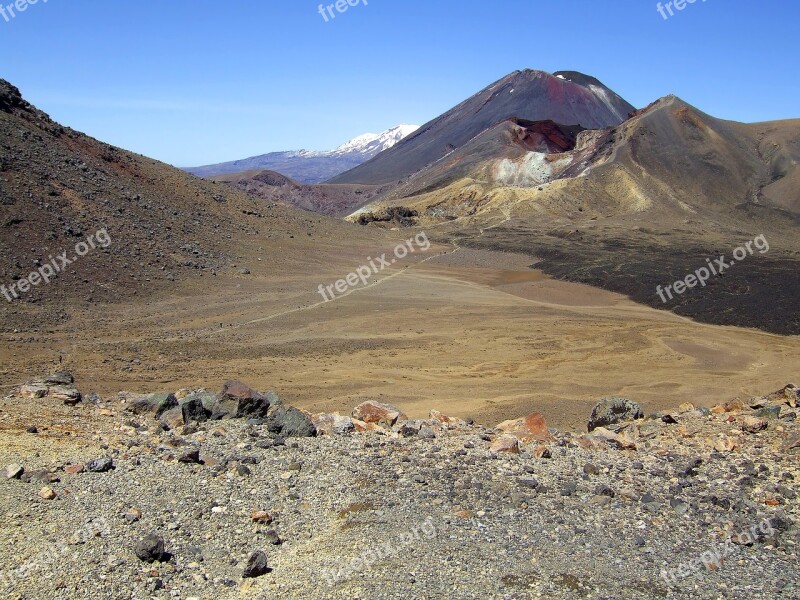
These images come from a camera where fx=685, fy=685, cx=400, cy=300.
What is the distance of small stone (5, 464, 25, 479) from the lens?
25.6 ft

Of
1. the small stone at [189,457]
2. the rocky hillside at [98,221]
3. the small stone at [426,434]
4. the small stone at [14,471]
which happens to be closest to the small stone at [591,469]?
the small stone at [426,434]

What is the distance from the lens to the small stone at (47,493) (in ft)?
24.6

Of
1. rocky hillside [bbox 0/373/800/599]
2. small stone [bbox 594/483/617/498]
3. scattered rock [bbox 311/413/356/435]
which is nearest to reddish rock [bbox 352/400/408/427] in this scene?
rocky hillside [bbox 0/373/800/599]

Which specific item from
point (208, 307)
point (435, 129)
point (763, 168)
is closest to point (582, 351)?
point (208, 307)

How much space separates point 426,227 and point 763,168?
1443 inches

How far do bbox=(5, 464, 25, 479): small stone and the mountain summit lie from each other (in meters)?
101

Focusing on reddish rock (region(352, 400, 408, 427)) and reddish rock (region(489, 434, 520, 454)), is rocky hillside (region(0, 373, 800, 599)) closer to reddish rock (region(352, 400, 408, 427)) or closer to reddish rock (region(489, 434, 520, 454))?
reddish rock (region(489, 434, 520, 454))

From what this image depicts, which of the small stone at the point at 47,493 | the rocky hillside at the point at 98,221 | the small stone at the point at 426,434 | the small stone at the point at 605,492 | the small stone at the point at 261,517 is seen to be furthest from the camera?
the rocky hillside at the point at 98,221

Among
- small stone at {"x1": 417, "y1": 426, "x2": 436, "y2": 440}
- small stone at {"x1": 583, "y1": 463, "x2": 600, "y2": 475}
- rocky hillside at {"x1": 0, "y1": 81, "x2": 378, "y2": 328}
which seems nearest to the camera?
small stone at {"x1": 583, "y1": 463, "x2": 600, "y2": 475}

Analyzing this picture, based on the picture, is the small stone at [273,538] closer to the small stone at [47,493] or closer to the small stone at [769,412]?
the small stone at [47,493]

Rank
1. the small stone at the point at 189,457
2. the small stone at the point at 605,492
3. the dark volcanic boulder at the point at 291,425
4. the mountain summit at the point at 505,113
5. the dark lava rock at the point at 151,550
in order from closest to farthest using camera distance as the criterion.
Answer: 1. the dark lava rock at the point at 151,550
2. the small stone at the point at 605,492
3. the small stone at the point at 189,457
4. the dark volcanic boulder at the point at 291,425
5. the mountain summit at the point at 505,113

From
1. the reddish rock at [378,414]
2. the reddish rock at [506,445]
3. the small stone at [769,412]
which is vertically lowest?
the small stone at [769,412]

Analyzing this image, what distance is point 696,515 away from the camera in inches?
323

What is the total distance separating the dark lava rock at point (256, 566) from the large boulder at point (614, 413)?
815cm
